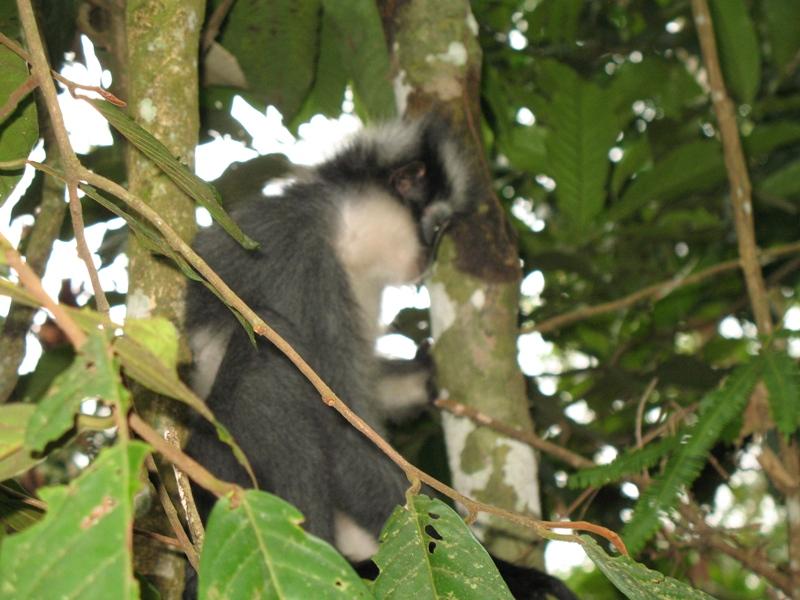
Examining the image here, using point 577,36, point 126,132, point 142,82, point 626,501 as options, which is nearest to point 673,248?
point 577,36

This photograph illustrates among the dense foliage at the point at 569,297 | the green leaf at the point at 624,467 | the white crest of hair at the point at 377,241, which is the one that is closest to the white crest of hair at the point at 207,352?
the dense foliage at the point at 569,297

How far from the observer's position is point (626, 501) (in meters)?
3.30

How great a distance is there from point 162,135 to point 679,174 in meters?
1.80

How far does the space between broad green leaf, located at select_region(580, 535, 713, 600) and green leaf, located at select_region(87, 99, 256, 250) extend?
612 millimetres

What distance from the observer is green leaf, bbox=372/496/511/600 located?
3.02 ft

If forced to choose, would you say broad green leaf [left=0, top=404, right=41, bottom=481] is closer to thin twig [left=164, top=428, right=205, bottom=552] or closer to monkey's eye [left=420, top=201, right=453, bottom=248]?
thin twig [left=164, top=428, right=205, bottom=552]

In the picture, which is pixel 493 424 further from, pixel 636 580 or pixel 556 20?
pixel 556 20

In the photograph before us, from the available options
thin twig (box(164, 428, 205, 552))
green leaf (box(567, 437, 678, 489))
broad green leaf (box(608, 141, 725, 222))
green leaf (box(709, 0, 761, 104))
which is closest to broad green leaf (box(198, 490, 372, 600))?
thin twig (box(164, 428, 205, 552))

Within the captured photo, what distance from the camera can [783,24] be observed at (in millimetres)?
3176

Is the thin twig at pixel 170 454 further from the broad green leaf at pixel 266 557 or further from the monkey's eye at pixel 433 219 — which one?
the monkey's eye at pixel 433 219

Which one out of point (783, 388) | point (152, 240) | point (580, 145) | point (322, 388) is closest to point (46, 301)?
point (322, 388)

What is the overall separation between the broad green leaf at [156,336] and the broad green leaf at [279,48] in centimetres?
208

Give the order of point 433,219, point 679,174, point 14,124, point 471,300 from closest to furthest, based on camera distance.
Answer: point 14,124 < point 471,300 < point 679,174 < point 433,219

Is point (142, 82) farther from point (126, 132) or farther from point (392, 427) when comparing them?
point (392, 427)
